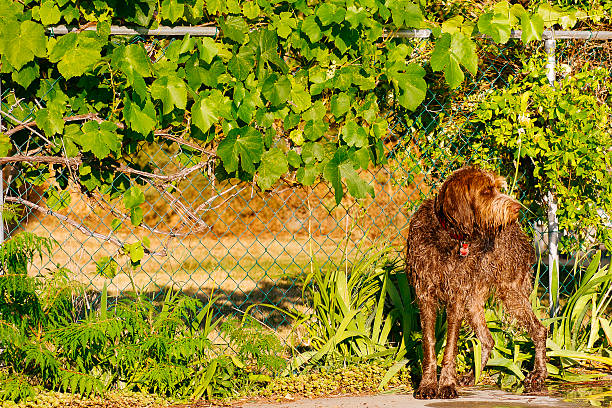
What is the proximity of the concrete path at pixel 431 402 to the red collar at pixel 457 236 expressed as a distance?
0.83 meters

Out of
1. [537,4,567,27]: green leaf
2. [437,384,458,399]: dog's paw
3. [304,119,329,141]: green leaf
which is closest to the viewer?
[437,384,458,399]: dog's paw

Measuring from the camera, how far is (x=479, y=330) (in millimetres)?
4664

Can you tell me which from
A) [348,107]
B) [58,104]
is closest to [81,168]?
[58,104]

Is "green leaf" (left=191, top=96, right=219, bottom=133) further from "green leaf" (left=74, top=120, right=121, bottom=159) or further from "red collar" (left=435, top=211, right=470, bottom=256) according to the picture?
"red collar" (left=435, top=211, right=470, bottom=256)

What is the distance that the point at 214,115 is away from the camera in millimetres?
4523

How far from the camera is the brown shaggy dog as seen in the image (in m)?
4.10

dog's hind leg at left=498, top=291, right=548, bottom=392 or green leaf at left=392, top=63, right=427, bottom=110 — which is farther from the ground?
green leaf at left=392, top=63, right=427, bottom=110

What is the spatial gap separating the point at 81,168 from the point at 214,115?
911 mm

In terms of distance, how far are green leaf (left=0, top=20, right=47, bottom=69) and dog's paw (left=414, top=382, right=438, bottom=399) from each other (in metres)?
2.87

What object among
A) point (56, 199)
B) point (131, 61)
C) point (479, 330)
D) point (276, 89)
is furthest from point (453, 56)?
point (56, 199)

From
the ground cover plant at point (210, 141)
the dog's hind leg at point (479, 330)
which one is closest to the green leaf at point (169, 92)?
the ground cover plant at point (210, 141)

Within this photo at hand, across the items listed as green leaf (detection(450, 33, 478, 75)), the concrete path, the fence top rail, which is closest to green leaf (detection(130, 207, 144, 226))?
the fence top rail

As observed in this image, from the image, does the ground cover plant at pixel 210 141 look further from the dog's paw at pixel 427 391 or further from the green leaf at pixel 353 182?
the dog's paw at pixel 427 391

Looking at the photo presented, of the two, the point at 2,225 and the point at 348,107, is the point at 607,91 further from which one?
the point at 2,225
